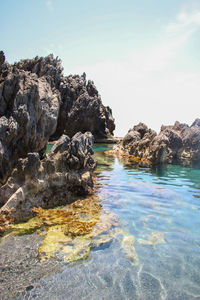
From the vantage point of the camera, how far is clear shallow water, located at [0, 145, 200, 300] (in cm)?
427

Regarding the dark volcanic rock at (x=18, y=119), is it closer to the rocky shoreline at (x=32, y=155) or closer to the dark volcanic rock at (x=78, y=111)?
the rocky shoreline at (x=32, y=155)

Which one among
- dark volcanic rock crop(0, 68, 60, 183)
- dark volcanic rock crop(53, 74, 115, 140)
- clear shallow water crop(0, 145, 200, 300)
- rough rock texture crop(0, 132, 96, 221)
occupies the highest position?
dark volcanic rock crop(53, 74, 115, 140)

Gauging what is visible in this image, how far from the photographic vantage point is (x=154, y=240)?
247 inches

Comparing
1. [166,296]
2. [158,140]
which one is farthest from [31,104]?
[158,140]

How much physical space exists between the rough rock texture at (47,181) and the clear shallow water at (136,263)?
1.24m

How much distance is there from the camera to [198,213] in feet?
27.8

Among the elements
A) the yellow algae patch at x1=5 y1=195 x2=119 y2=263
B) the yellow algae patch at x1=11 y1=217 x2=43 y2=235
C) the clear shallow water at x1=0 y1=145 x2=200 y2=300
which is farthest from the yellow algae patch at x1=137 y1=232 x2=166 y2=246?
the yellow algae patch at x1=11 y1=217 x2=43 y2=235

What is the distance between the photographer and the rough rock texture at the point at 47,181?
703 cm

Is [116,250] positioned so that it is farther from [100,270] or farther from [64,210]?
[64,210]

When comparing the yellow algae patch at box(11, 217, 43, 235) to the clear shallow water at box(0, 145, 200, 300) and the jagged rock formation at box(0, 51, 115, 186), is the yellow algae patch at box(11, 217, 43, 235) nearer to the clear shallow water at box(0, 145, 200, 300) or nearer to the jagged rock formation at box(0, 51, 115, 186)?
the clear shallow water at box(0, 145, 200, 300)

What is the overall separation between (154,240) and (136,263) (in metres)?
A: 1.29

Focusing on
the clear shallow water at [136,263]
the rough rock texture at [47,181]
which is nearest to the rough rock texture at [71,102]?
the rough rock texture at [47,181]

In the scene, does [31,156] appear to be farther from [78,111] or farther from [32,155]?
[78,111]

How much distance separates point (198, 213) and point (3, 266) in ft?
22.8
